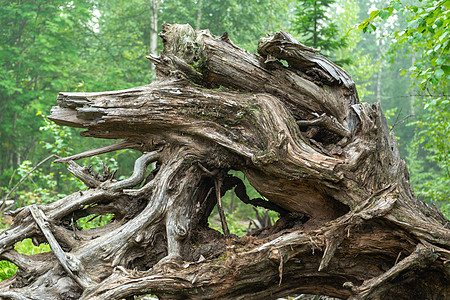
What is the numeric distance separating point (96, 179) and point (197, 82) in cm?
173

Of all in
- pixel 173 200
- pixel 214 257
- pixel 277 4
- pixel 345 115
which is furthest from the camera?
pixel 277 4

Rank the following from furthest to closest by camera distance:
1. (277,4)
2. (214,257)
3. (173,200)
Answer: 1. (277,4)
2. (173,200)
3. (214,257)

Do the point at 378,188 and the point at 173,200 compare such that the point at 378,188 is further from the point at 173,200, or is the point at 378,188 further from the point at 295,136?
the point at 173,200

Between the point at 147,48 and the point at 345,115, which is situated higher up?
the point at 147,48

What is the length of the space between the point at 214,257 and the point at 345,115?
2.34 meters

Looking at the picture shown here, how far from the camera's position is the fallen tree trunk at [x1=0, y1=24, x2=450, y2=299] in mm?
3604

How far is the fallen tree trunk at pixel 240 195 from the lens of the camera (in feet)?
11.8

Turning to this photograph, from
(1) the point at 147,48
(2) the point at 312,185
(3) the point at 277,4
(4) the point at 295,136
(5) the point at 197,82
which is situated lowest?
(2) the point at 312,185

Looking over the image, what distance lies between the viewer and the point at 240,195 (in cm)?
480

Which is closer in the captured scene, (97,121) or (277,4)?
(97,121)

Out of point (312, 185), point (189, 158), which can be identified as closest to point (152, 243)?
point (189, 158)

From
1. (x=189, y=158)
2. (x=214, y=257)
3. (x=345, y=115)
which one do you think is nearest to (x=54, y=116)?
(x=189, y=158)

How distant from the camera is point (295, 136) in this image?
13.5 ft

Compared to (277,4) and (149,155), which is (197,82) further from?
(277,4)
